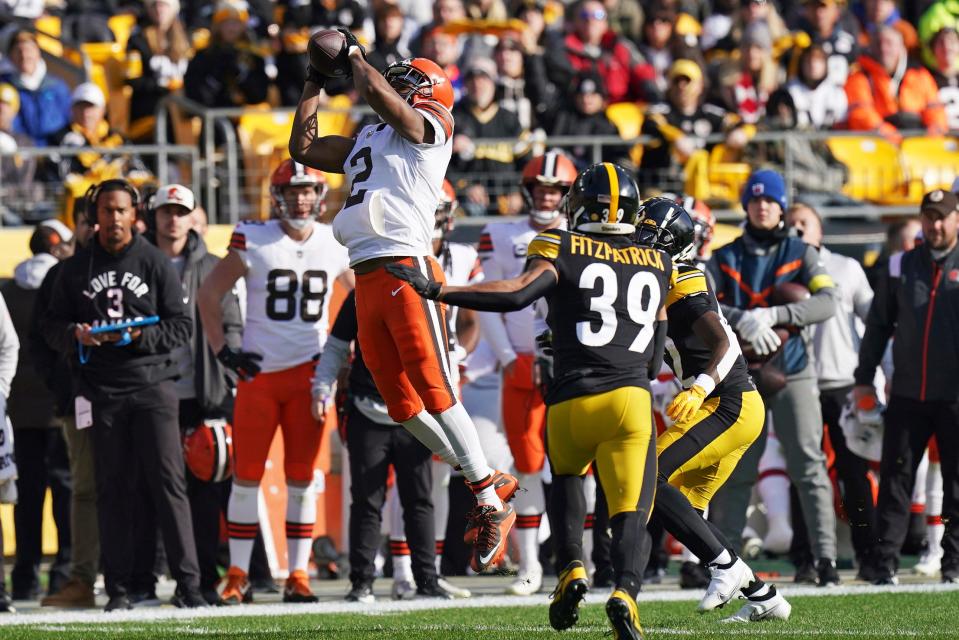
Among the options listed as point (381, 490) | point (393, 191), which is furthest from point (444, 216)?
point (393, 191)

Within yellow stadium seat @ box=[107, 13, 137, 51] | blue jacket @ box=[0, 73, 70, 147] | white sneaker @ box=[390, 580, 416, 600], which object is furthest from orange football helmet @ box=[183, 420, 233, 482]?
yellow stadium seat @ box=[107, 13, 137, 51]

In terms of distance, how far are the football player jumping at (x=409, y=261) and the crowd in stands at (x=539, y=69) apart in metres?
5.52

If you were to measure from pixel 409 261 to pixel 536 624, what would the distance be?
169cm

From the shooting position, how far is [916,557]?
37.0 feet

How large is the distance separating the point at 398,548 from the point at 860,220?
18.0 feet

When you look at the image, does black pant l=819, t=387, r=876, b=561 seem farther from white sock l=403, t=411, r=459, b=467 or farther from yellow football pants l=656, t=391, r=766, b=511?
white sock l=403, t=411, r=459, b=467

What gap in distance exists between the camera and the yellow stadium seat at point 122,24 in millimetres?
16031

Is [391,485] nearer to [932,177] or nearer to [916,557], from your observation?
[916,557]

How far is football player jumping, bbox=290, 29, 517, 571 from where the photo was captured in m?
6.95

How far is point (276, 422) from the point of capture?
905 cm

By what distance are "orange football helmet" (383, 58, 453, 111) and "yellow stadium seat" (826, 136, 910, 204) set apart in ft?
23.9

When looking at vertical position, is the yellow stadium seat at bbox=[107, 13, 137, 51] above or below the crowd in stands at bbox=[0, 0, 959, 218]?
above

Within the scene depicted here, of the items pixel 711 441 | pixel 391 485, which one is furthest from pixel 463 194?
pixel 711 441

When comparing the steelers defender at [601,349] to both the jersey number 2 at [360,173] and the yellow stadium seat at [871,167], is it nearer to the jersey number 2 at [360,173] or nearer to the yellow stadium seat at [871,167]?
the jersey number 2 at [360,173]
